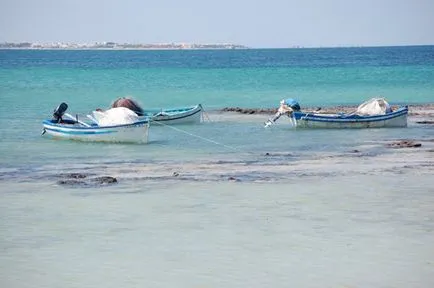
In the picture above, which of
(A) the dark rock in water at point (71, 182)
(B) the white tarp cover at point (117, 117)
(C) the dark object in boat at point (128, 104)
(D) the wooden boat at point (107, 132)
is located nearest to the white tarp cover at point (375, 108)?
(C) the dark object in boat at point (128, 104)

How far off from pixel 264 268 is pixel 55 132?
49.5ft

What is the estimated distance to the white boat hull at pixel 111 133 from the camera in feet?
78.1

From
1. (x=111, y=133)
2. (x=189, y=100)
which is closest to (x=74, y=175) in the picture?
(x=111, y=133)

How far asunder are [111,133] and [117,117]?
0.81 meters

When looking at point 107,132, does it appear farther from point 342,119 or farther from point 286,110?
point 342,119

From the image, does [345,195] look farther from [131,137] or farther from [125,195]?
[131,137]

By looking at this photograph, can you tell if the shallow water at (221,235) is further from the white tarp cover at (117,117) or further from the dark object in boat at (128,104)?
the dark object in boat at (128,104)

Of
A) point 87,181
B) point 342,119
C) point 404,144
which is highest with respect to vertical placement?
point 342,119

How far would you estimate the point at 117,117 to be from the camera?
968 inches

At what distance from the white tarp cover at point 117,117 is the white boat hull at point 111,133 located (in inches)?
15.4

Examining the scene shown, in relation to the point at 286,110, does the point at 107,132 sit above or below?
below

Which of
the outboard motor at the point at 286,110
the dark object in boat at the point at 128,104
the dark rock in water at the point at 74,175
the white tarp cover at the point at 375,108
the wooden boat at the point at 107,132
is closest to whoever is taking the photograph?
the dark rock in water at the point at 74,175

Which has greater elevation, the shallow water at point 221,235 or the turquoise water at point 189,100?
the turquoise water at point 189,100

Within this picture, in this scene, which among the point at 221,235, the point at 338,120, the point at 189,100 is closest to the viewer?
the point at 221,235
